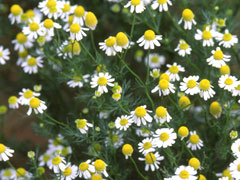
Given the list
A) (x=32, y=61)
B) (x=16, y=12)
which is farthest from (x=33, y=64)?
(x=16, y=12)

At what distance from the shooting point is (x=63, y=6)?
1980 millimetres

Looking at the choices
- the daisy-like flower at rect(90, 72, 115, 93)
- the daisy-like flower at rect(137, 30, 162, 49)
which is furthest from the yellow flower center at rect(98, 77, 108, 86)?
the daisy-like flower at rect(137, 30, 162, 49)

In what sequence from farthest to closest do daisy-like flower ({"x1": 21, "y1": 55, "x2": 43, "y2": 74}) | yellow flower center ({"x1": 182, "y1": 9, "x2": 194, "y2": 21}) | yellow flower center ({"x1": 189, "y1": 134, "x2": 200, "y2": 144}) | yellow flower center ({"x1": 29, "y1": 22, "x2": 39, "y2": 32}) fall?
daisy-like flower ({"x1": 21, "y1": 55, "x2": 43, "y2": 74}) < yellow flower center ({"x1": 29, "y1": 22, "x2": 39, "y2": 32}) < yellow flower center ({"x1": 182, "y1": 9, "x2": 194, "y2": 21}) < yellow flower center ({"x1": 189, "y1": 134, "x2": 200, "y2": 144})

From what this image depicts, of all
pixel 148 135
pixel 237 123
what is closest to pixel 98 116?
pixel 148 135

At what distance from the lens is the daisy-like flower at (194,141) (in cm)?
174

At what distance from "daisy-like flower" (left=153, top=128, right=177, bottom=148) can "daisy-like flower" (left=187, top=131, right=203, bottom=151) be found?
7.3 inches

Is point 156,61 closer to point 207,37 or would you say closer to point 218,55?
point 207,37

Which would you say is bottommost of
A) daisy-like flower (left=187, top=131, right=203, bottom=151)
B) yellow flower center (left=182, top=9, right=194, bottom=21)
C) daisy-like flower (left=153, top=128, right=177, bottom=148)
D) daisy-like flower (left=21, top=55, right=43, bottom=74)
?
daisy-like flower (left=153, top=128, right=177, bottom=148)

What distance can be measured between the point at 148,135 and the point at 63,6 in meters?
0.73

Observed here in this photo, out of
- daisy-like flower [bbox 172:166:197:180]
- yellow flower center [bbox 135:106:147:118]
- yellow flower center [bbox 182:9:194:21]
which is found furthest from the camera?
yellow flower center [bbox 182:9:194:21]

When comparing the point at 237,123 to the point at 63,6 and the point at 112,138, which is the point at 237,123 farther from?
the point at 63,6

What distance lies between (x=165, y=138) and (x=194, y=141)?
0.22 m

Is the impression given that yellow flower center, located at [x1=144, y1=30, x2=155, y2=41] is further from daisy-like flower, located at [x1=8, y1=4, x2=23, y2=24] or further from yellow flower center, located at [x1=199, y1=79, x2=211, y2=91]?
daisy-like flower, located at [x1=8, y1=4, x2=23, y2=24]

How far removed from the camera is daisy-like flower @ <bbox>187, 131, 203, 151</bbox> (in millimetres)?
1744
